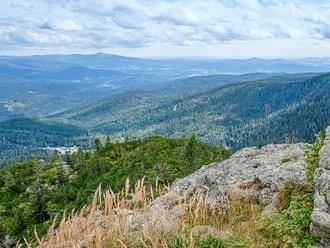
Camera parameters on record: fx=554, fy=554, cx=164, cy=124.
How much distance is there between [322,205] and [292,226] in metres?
0.69

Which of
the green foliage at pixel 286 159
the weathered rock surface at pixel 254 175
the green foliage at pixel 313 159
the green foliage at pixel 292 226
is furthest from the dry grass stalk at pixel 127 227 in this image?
the green foliage at pixel 286 159

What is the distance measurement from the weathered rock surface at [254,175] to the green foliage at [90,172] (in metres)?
55.7

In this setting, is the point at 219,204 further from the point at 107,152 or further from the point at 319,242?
the point at 107,152

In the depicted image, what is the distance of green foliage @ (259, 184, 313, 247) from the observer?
33.5 feet

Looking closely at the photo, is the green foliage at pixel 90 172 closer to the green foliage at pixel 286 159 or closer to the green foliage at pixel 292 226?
the green foliage at pixel 286 159

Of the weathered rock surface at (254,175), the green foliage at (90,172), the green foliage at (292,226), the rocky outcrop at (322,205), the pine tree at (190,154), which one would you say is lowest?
the green foliage at (90,172)

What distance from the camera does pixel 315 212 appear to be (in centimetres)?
1027

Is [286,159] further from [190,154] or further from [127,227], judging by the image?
[190,154]

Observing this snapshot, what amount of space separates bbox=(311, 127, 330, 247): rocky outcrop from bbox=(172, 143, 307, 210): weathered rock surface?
6.33 ft

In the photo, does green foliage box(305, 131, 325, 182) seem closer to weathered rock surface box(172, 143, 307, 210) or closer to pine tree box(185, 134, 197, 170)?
weathered rock surface box(172, 143, 307, 210)

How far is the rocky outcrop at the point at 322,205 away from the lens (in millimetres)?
9945

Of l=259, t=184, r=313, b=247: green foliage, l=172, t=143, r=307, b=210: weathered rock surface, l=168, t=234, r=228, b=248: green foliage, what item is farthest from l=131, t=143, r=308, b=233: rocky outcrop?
l=259, t=184, r=313, b=247: green foliage

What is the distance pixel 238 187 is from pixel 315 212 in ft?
22.2

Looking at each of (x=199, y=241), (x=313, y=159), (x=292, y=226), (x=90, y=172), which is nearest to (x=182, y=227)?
(x=199, y=241)
